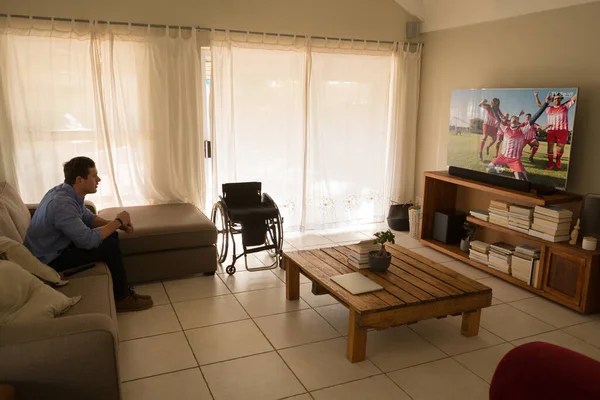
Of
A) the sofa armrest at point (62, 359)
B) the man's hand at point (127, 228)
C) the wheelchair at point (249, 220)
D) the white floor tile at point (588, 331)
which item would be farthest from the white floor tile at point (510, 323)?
the man's hand at point (127, 228)

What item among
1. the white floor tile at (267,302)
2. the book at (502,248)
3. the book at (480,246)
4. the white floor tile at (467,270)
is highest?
the book at (502,248)

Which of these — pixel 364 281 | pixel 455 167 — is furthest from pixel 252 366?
pixel 455 167

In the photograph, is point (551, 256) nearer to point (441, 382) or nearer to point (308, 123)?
point (441, 382)

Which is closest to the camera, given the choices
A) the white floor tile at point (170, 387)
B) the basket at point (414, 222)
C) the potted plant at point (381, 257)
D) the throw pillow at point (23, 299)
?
the throw pillow at point (23, 299)

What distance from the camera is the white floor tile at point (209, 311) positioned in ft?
10.1

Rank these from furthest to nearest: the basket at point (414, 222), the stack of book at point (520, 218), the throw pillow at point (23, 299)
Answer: the basket at point (414, 222) < the stack of book at point (520, 218) < the throw pillow at point (23, 299)

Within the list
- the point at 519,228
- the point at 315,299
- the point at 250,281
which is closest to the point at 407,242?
the point at 519,228

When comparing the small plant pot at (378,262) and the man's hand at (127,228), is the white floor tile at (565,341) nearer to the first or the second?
the small plant pot at (378,262)

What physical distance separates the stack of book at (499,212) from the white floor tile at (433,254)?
22.8 inches

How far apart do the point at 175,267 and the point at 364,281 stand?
160 centimetres

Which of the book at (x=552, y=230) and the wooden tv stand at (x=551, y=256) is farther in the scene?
the book at (x=552, y=230)

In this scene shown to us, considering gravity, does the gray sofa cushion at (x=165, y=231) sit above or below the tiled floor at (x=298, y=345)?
above

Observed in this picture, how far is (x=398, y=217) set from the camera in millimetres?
5199

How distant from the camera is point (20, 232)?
3018mm
